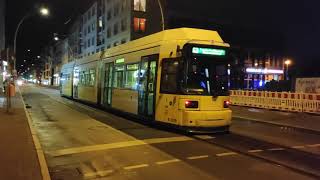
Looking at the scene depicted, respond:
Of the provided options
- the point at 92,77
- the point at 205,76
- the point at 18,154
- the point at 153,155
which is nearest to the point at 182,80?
the point at 205,76

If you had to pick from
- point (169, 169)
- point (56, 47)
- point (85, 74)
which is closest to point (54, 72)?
point (56, 47)

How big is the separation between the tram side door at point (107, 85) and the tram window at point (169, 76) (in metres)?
7.99

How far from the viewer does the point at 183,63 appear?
Result: 15.5m

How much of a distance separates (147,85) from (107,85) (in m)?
7.07

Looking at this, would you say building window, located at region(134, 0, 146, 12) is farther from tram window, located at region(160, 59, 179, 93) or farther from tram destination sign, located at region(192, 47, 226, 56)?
tram destination sign, located at region(192, 47, 226, 56)

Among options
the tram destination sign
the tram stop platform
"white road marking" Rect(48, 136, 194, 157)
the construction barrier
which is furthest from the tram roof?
the construction barrier

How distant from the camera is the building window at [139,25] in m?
68.9

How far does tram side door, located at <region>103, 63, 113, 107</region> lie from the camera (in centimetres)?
2428

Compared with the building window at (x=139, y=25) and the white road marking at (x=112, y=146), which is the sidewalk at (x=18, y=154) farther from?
the building window at (x=139, y=25)

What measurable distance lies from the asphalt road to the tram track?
0.03m

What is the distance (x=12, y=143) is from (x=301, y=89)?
23740 mm

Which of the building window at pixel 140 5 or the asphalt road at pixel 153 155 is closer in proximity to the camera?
the asphalt road at pixel 153 155

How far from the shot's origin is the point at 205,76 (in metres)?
15.6

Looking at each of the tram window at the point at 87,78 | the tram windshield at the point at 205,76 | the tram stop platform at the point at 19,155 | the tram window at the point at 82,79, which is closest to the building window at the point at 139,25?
the tram window at the point at 82,79
